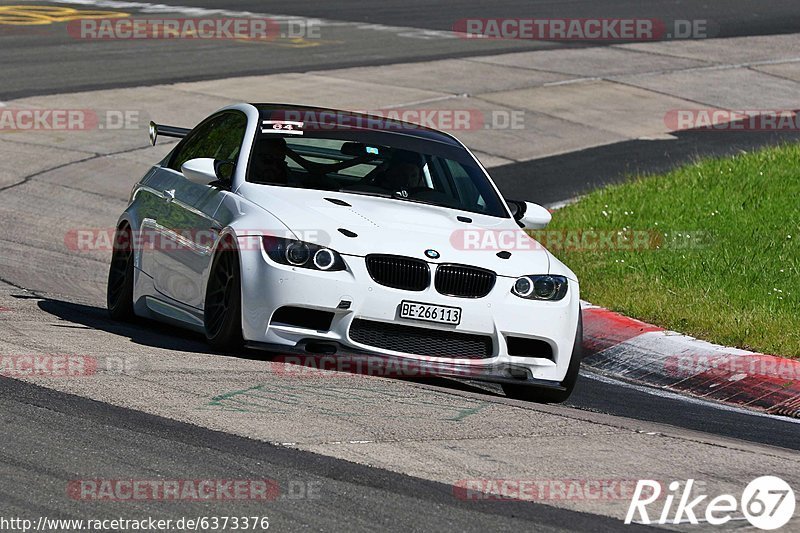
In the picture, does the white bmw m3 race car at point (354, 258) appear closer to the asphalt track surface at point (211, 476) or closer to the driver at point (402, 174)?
the driver at point (402, 174)

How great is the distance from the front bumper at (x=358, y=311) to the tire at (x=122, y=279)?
2.00m

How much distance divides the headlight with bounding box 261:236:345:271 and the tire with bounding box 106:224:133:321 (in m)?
2.13

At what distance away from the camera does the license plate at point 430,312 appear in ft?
26.9

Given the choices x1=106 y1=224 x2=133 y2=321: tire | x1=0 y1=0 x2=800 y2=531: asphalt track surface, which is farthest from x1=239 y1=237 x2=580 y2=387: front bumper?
x1=106 y1=224 x2=133 y2=321: tire

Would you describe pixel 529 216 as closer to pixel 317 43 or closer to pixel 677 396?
pixel 677 396

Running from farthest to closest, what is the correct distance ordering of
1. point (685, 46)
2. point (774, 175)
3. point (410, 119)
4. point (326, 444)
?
point (685, 46), point (410, 119), point (774, 175), point (326, 444)

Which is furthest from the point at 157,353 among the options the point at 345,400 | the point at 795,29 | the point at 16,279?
the point at 795,29

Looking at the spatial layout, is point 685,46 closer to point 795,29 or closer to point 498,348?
point 795,29

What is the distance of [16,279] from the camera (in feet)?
37.8

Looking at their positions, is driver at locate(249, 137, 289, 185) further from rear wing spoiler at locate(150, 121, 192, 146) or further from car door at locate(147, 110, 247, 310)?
rear wing spoiler at locate(150, 121, 192, 146)

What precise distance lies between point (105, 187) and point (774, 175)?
6.95 meters

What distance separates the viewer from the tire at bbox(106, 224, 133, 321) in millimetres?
10102

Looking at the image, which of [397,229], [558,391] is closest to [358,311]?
[397,229]

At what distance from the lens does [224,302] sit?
8500 millimetres
